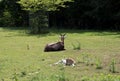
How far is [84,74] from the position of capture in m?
10.6

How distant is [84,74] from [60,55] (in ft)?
14.7

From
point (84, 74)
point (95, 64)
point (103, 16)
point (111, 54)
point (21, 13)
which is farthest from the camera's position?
point (21, 13)

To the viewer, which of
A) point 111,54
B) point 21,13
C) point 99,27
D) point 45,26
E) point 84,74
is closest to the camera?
point 84,74

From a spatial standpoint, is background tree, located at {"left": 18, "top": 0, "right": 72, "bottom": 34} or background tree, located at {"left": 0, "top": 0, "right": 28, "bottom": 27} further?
background tree, located at {"left": 0, "top": 0, "right": 28, "bottom": 27}

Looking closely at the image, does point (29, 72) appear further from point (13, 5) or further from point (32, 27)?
point (13, 5)

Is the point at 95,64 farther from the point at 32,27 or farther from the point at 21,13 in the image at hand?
the point at 21,13

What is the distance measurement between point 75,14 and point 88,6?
2.45 meters

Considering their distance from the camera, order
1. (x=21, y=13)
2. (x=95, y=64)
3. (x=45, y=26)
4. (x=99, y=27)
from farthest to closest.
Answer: (x=21, y=13) < (x=99, y=27) < (x=45, y=26) < (x=95, y=64)

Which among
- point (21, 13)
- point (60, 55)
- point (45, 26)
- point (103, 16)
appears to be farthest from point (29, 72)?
point (21, 13)

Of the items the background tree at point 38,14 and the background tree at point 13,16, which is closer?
the background tree at point 38,14

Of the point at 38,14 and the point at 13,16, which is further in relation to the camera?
the point at 13,16

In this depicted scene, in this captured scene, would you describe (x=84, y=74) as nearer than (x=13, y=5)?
Yes

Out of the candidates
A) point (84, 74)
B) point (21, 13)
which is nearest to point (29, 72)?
point (84, 74)

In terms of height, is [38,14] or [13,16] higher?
[38,14]
